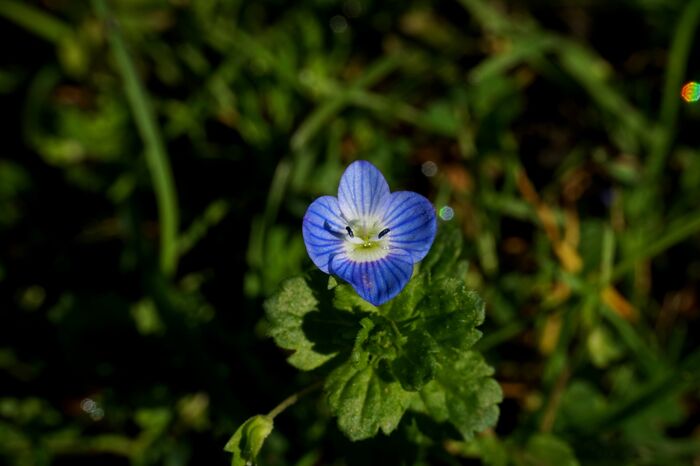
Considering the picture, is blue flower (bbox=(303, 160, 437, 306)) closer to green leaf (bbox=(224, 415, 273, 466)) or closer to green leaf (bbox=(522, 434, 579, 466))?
green leaf (bbox=(224, 415, 273, 466))

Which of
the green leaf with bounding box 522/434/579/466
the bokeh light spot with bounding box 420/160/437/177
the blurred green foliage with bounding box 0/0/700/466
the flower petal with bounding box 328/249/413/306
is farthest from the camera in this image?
the bokeh light spot with bounding box 420/160/437/177

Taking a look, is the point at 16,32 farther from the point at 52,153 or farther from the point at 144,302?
the point at 144,302

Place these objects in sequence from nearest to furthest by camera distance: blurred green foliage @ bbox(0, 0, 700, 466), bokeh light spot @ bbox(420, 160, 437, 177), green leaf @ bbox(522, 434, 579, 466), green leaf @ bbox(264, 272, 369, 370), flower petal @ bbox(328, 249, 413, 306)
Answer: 1. flower petal @ bbox(328, 249, 413, 306)
2. green leaf @ bbox(264, 272, 369, 370)
3. green leaf @ bbox(522, 434, 579, 466)
4. blurred green foliage @ bbox(0, 0, 700, 466)
5. bokeh light spot @ bbox(420, 160, 437, 177)

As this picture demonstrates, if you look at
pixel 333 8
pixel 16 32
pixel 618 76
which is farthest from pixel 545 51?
pixel 16 32

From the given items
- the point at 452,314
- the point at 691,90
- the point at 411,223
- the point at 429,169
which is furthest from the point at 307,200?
the point at 691,90

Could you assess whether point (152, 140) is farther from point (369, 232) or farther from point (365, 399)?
point (365, 399)

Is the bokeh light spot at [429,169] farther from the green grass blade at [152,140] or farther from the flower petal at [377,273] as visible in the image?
the flower petal at [377,273]

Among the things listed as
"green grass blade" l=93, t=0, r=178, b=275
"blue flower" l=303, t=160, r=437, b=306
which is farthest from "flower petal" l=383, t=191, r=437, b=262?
"green grass blade" l=93, t=0, r=178, b=275

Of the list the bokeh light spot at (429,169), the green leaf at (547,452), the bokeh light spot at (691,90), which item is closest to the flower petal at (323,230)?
the green leaf at (547,452)
